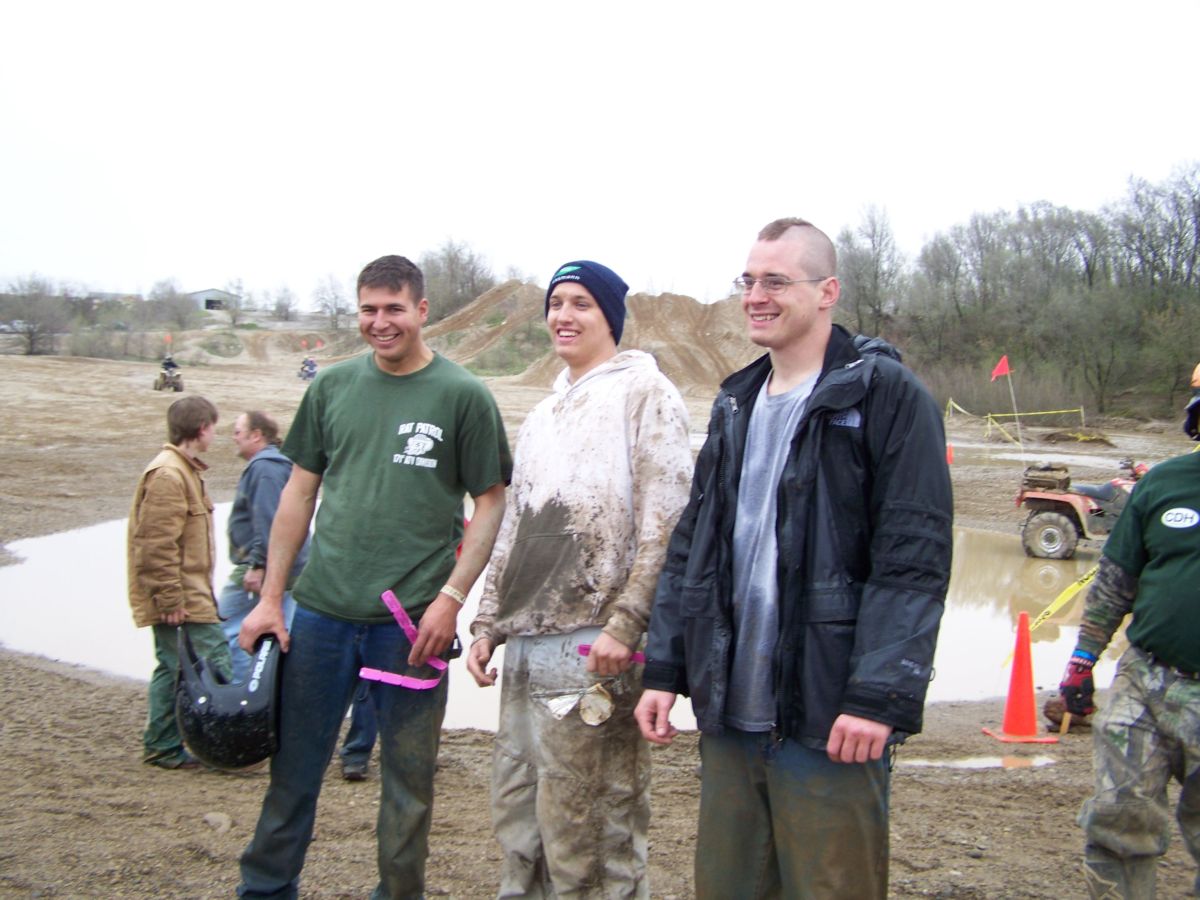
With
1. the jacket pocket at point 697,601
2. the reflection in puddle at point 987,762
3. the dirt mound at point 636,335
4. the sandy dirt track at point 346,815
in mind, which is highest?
the dirt mound at point 636,335

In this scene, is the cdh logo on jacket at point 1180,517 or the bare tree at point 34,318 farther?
the bare tree at point 34,318

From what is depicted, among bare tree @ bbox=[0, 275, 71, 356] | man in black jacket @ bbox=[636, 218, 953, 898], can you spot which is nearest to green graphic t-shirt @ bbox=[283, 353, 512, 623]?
man in black jacket @ bbox=[636, 218, 953, 898]

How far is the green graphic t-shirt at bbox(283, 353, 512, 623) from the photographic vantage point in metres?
3.38

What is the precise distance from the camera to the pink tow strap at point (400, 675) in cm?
331

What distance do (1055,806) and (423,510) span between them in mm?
3724

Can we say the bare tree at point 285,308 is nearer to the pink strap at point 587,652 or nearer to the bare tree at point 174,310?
the bare tree at point 174,310

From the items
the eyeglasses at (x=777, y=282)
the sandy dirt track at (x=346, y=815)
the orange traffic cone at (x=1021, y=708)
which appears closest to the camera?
the eyeglasses at (x=777, y=282)

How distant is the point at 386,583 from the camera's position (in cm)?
336

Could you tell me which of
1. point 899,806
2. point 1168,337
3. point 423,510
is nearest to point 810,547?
point 423,510

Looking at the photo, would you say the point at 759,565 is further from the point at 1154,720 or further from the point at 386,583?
the point at 1154,720

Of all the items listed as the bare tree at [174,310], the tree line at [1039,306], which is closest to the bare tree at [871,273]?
the tree line at [1039,306]

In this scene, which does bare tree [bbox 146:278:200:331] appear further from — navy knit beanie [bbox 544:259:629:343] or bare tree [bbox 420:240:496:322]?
navy knit beanie [bbox 544:259:629:343]

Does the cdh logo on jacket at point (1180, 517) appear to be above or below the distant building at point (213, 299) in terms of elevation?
below

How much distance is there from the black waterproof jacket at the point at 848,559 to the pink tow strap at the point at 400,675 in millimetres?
1040
